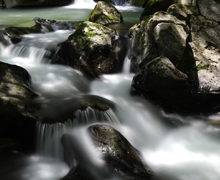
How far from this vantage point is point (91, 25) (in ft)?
19.4

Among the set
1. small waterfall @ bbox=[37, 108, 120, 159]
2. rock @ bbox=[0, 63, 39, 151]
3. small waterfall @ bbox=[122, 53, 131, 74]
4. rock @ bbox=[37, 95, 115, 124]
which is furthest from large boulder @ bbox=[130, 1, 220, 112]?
rock @ bbox=[0, 63, 39, 151]

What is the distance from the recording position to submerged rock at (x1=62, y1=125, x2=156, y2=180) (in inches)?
108

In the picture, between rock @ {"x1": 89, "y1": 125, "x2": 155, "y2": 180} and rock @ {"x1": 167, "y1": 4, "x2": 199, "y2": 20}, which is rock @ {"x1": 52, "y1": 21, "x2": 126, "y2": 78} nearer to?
rock @ {"x1": 167, "y1": 4, "x2": 199, "y2": 20}

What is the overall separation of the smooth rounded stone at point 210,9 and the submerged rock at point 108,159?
4630 mm

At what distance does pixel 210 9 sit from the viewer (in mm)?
5602

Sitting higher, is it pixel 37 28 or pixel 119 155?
pixel 37 28

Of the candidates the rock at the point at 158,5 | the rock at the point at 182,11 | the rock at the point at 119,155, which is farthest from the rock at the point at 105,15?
the rock at the point at 119,155

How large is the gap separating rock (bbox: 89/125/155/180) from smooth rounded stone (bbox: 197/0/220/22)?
15.2ft

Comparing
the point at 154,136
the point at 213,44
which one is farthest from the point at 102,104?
the point at 213,44

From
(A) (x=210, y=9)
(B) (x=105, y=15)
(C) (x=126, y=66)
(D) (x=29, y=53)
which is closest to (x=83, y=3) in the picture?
(B) (x=105, y=15)

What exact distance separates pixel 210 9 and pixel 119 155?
16.7 feet

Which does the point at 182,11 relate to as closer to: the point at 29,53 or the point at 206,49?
the point at 206,49

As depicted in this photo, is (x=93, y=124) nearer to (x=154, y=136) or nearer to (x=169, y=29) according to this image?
(x=154, y=136)

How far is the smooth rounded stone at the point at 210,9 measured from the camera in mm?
5516
